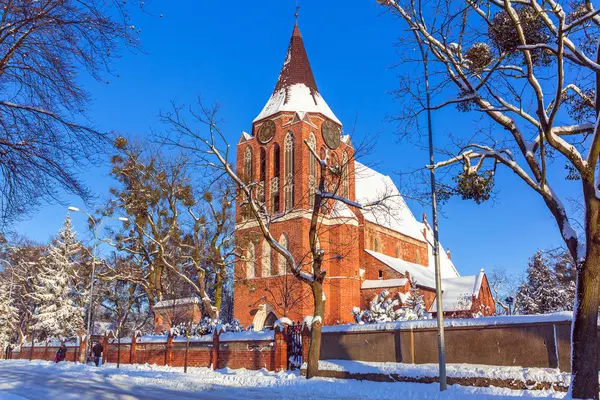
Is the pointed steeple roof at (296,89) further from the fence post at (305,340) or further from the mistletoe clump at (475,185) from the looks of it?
the mistletoe clump at (475,185)

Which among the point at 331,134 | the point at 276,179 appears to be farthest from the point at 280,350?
the point at 331,134

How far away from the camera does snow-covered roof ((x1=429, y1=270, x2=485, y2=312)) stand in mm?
44031

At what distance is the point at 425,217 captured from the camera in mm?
60406

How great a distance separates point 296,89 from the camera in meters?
42.9

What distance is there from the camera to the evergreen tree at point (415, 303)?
24038mm

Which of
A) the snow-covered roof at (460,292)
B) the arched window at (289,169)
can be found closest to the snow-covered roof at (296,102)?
the arched window at (289,169)

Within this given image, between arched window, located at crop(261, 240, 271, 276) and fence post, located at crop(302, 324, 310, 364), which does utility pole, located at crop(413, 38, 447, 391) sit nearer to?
fence post, located at crop(302, 324, 310, 364)

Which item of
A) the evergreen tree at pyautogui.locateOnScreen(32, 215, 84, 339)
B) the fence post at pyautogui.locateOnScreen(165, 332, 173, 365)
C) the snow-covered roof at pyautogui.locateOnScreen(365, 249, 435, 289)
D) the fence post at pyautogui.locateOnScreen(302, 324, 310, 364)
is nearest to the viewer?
the fence post at pyautogui.locateOnScreen(302, 324, 310, 364)

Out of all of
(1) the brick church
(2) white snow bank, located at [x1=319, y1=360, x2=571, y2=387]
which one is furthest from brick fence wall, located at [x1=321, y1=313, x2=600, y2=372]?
(1) the brick church

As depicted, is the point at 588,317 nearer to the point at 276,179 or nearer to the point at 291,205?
the point at 291,205

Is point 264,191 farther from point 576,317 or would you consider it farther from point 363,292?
point 576,317

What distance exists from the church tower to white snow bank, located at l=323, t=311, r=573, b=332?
55.3 feet

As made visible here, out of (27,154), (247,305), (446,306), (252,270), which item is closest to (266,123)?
(252,270)

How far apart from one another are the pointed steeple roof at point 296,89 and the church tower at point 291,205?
8cm
